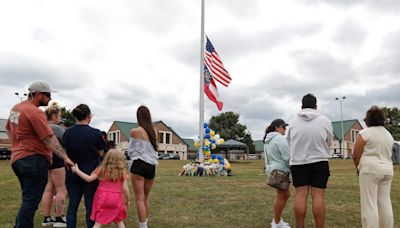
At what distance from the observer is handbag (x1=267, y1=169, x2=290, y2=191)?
5.13 metres

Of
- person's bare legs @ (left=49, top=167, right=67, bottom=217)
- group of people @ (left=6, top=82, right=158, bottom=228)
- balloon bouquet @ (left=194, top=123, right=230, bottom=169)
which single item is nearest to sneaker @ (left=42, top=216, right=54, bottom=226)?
person's bare legs @ (left=49, top=167, right=67, bottom=217)

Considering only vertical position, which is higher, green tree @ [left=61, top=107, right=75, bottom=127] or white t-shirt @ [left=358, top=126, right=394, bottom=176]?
green tree @ [left=61, top=107, right=75, bottom=127]

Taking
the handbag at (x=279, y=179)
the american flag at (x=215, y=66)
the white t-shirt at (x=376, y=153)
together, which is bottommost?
the handbag at (x=279, y=179)

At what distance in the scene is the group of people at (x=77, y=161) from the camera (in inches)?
158

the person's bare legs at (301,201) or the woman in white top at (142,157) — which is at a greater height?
the woman in white top at (142,157)

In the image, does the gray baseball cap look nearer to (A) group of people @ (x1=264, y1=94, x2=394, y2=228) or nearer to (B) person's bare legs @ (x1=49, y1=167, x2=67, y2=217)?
(B) person's bare legs @ (x1=49, y1=167, x2=67, y2=217)

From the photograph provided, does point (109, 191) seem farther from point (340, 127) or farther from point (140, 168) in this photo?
point (340, 127)

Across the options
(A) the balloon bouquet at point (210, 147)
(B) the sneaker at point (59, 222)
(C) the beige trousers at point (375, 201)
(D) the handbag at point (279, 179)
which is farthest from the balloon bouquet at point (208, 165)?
(C) the beige trousers at point (375, 201)

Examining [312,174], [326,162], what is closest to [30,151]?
[312,174]

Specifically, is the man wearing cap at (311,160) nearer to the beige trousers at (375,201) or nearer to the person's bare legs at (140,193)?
the beige trousers at (375,201)

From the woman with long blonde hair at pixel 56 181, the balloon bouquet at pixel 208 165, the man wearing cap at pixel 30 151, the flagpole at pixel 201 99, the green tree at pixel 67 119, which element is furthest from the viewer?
the flagpole at pixel 201 99

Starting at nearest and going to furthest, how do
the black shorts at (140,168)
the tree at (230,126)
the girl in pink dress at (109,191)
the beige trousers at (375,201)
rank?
the beige trousers at (375,201), the girl in pink dress at (109,191), the black shorts at (140,168), the tree at (230,126)

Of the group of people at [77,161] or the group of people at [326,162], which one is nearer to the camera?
the group of people at [77,161]

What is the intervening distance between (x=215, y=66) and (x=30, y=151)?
1387cm
